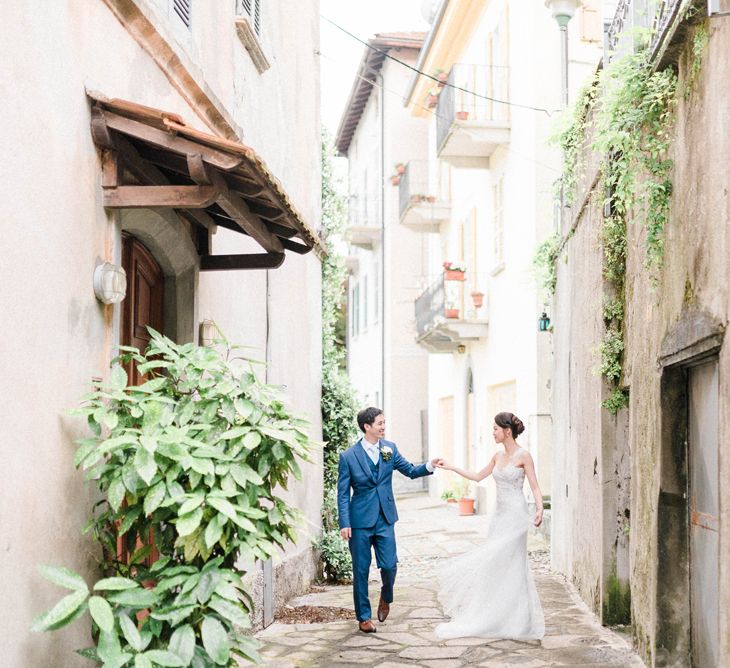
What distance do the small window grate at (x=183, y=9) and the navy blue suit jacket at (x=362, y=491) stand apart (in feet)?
12.5

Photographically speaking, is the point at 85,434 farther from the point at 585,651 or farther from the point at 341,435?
the point at 341,435

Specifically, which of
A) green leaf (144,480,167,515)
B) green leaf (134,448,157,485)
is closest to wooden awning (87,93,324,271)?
green leaf (134,448,157,485)

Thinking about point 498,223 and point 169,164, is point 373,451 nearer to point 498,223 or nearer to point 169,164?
point 169,164

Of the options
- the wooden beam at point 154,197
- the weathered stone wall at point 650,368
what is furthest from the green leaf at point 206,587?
the weathered stone wall at point 650,368

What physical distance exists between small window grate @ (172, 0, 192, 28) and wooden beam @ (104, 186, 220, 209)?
209 cm

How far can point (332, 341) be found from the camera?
14.3 metres

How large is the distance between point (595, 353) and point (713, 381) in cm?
319

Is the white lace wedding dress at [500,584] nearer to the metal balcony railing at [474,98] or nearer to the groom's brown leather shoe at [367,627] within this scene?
the groom's brown leather shoe at [367,627]

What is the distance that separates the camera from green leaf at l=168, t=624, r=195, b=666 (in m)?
4.65

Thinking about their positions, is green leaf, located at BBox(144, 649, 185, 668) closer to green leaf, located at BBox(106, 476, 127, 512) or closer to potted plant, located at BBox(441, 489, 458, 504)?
green leaf, located at BBox(106, 476, 127, 512)

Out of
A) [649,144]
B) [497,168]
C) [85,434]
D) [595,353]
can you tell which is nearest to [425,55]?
[497,168]

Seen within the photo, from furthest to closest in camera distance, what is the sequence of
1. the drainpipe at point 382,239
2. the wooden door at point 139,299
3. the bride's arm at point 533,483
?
1. the drainpipe at point 382,239
2. the bride's arm at point 533,483
3. the wooden door at point 139,299

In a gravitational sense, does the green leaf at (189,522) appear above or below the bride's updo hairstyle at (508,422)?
below

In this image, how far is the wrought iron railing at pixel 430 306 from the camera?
72.7ft
